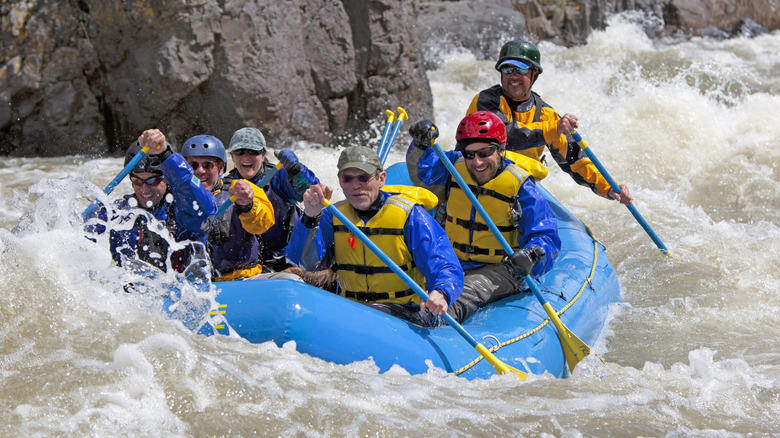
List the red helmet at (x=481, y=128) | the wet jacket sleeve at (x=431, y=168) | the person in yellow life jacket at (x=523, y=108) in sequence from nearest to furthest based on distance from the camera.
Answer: the red helmet at (x=481, y=128) < the wet jacket sleeve at (x=431, y=168) < the person in yellow life jacket at (x=523, y=108)

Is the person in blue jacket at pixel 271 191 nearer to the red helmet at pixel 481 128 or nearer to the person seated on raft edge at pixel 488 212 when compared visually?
the person seated on raft edge at pixel 488 212

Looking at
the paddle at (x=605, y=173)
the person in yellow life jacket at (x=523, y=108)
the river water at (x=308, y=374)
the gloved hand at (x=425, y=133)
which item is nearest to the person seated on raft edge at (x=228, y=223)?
the river water at (x=308, y=374)

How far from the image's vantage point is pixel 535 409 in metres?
3.44

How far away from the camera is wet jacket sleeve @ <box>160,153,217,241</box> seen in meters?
3.94

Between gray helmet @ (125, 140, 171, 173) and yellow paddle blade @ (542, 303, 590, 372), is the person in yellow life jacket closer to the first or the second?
A: yellow paddle blade @ (542, 303, 590, 372)

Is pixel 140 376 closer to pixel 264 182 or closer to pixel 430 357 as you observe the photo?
pixel 430 357

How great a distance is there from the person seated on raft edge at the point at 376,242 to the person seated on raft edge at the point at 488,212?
462 millimetres

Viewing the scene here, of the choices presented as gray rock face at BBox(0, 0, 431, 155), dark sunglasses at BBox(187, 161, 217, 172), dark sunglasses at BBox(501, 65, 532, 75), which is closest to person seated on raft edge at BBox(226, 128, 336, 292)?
dark sunglasses at BBox(187, 161, 217, 172)

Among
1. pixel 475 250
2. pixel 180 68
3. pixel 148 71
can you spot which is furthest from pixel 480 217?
pixel 148 71

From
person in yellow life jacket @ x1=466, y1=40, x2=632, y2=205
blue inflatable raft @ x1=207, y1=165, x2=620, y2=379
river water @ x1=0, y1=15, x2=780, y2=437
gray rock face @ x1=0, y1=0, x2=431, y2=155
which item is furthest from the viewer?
gray rock face @ x1=0, y1=0, x2=431, y2=155

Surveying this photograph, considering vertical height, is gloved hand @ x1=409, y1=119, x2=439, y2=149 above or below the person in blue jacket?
above

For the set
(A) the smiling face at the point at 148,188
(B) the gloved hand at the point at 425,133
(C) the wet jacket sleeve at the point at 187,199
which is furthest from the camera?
(B) the gloved hand at the point at 425,133

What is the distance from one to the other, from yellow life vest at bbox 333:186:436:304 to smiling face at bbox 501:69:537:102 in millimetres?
1993

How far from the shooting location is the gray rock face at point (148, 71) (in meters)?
8.21
